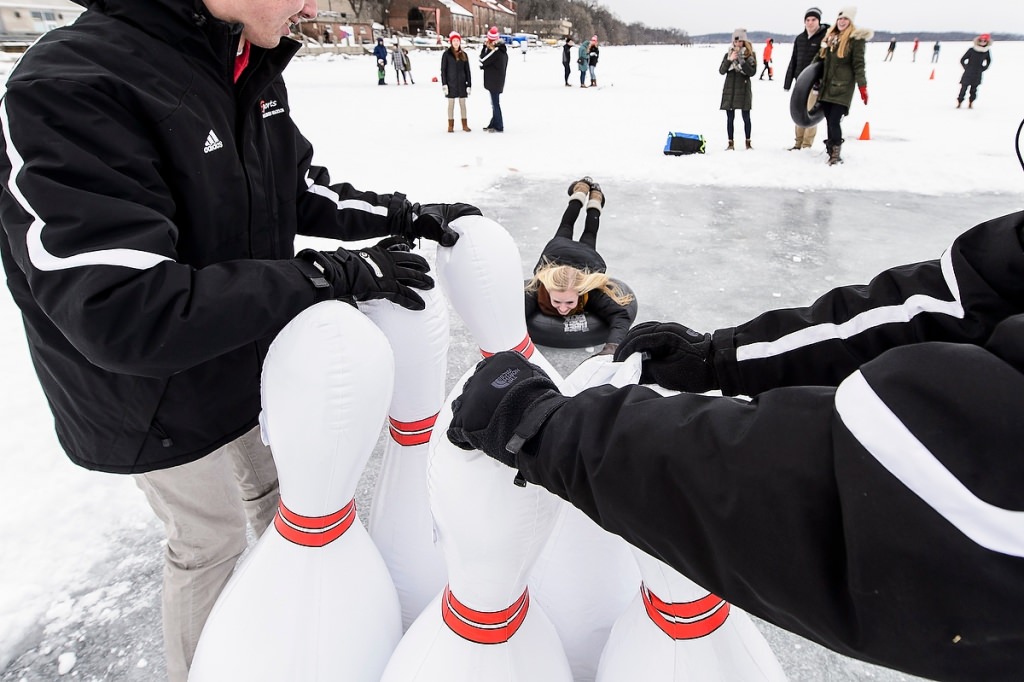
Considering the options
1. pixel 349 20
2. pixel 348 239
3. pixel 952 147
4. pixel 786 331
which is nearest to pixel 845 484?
pixel 786 331

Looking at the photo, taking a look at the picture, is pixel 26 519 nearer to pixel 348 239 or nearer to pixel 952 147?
pixel 348 239

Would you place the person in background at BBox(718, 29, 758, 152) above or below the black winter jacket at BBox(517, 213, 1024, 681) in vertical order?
above

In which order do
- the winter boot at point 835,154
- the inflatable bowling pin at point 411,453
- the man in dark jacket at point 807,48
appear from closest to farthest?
1. the inflatable bowling pin at point 411,453
2. the winter boot at point 835,154
3. the man in dark jacket at point 807,48

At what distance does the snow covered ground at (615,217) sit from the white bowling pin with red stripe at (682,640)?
51cm

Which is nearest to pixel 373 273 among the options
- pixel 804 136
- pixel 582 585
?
pixel 582 585

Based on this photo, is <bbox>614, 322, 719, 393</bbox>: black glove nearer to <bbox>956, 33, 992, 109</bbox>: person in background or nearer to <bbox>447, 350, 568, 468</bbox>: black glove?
<bbox>447, 350, 568, 468</bbox>: black glove

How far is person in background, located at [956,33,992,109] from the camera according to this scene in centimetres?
1034

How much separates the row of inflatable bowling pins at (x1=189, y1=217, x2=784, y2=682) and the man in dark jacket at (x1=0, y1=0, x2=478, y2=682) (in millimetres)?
171

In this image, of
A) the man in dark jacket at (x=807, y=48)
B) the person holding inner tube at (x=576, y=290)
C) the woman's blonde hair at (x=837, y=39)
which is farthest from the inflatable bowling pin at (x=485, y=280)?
the man in dark jacket at (x=807, y=48)

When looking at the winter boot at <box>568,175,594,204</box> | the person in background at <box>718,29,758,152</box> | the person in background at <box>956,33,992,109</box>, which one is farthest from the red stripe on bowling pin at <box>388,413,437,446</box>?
the person in background at <box>956,33,992,109</box>

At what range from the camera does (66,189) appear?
909mm

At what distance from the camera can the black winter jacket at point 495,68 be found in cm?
834

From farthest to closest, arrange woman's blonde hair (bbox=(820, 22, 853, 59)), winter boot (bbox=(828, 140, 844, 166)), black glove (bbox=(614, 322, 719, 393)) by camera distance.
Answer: winter boot (bbox=(828, 140, 844, 166)) → woman's blonde hair (bbox=(820, 22, 853, 59)) → black glove (bbox=(614, 322, 719, 393))

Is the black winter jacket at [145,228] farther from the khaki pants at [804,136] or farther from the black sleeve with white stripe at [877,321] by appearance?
the khaki pants at [804,136]
